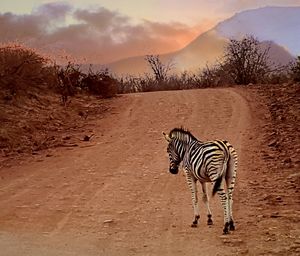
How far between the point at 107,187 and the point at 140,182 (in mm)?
855

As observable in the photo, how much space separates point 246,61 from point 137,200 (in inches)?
886

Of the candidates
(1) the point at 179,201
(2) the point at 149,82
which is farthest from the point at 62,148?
(2) the point at 149,82

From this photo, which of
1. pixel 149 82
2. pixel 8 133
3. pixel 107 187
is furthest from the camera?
pixel 149 82

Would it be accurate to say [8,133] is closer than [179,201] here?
No

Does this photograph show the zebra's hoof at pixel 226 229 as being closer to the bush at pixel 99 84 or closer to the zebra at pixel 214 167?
the zebra at pixel 214 167

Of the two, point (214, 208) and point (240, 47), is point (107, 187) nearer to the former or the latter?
point (214, 208)

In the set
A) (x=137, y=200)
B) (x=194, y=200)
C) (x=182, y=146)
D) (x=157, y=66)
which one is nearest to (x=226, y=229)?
(x=194, y=200)

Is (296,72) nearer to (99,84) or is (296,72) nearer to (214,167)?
(99,84)

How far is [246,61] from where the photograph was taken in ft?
108

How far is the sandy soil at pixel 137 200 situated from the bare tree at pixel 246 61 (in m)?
11.5

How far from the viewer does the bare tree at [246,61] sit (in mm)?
32188

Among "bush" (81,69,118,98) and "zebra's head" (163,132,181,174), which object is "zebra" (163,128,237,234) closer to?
"zebra's head" (163,132,181,174)

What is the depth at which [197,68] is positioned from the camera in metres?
38.3

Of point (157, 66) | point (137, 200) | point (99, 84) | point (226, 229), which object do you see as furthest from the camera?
point (157, 66)
